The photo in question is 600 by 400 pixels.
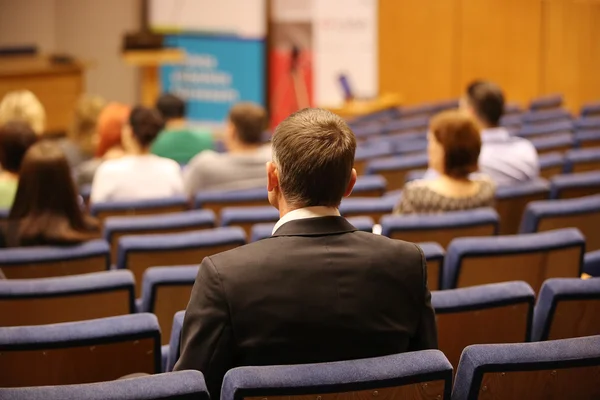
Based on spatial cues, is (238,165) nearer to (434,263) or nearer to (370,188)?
(370,188)

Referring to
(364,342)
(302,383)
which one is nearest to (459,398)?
(364,342)

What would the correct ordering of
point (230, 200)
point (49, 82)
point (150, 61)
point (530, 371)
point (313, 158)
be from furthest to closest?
1. point (49, 82)
2. point (150, 61)
3. point (230, 200)
4. point (313, 158)
5. point (530, 371)

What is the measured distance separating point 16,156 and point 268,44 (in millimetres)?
7217

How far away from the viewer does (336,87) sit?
11359 mm

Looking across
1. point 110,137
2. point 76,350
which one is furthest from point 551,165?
point 76,350

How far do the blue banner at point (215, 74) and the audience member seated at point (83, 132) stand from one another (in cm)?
495

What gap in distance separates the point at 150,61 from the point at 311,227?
8.55 meters

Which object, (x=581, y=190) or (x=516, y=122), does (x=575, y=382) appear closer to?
(x=581, y=190)

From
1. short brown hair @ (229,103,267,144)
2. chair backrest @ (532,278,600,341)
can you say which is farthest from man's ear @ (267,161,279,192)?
short brown hair @ (229,103,267,144)

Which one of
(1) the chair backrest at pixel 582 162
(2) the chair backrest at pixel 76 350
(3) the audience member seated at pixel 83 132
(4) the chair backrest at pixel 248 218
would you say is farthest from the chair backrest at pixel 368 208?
(3) the audience member seated at pixel 83 132

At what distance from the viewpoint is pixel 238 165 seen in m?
5.51

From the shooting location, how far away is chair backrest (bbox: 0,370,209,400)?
1.72 m

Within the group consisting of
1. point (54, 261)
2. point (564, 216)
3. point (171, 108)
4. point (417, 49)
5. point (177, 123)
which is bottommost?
point (54, 261)

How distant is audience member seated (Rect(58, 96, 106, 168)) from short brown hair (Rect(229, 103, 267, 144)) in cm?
157
